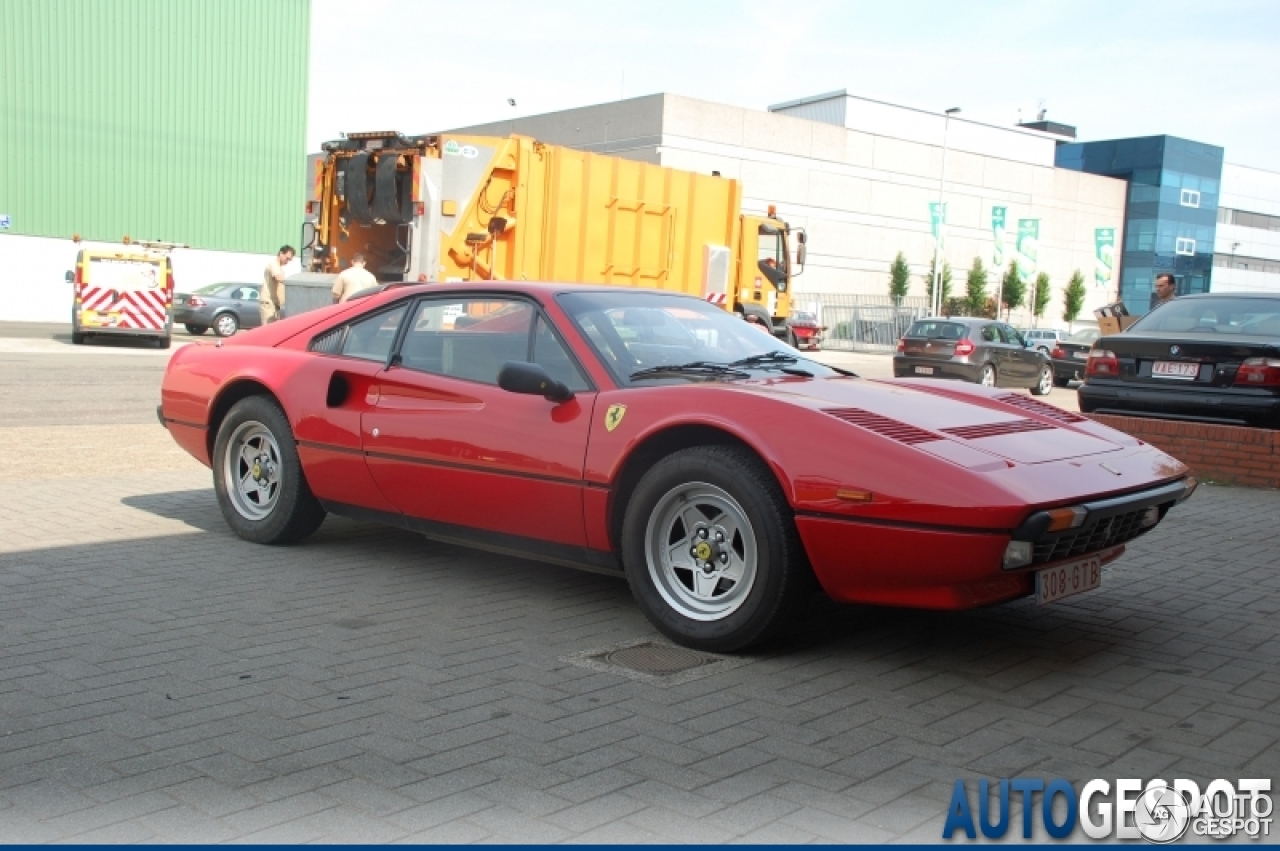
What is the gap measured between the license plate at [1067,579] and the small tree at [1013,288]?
58097 mm

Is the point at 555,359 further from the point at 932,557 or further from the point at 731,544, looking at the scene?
the point at 932,557

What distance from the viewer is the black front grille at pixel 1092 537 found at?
4.25m

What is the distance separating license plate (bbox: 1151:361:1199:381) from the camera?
9391 mm

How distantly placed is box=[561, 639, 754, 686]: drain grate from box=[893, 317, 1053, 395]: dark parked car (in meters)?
18.1

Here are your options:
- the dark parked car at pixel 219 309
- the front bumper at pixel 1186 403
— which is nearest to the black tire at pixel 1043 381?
the front bumper at pixel 1186 403

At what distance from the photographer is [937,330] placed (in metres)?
22.7

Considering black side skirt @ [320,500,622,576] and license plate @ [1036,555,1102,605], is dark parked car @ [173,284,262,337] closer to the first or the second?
black side skirt @ [320,500,622,576]

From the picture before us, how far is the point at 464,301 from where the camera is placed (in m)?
5.71

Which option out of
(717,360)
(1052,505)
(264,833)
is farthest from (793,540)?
(264,833)

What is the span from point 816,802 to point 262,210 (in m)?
41.1

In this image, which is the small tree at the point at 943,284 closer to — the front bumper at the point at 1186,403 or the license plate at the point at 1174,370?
the front bumper at the point at 1186,403

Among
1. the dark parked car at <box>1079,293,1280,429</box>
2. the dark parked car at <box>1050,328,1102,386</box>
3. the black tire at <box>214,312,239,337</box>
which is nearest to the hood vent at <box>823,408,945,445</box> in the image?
the dark parked car at <box>1079,293,1280,429</box>

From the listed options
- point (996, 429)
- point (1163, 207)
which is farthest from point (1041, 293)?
point (996, 429)

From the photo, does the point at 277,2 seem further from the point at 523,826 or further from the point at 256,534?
the point at 523,826
